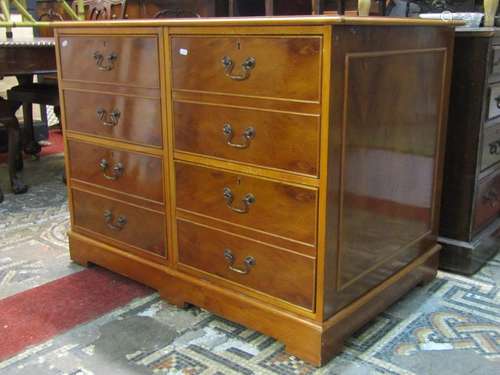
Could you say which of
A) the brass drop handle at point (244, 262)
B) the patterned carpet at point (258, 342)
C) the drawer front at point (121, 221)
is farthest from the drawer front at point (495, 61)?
the drawer front at point (121, 221)

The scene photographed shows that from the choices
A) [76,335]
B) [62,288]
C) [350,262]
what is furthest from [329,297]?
[62,288]

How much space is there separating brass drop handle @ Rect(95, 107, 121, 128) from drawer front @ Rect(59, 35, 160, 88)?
90 mm

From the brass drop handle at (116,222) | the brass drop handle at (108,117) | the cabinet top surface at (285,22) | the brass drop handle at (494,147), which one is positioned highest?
the cabinet top surface at (285,22)

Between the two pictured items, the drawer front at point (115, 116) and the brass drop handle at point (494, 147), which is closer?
the drawer front at point (115, 116)

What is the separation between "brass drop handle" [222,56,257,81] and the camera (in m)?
1.38

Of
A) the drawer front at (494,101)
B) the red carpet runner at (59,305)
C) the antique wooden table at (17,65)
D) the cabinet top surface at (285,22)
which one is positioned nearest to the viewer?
the cabinet top surface at (285,22)

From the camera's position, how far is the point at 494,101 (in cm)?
187

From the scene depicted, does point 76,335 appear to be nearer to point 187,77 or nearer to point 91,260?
point 91,260

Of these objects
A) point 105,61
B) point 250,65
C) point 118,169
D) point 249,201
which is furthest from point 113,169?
point 250,65

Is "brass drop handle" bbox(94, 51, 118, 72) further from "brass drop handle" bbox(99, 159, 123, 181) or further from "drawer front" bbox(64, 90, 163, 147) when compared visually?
"brass drop handle" bbox(99, 159, 123, 181)

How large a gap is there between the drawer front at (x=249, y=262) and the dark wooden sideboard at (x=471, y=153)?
773 mm

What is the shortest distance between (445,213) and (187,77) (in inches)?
39.7

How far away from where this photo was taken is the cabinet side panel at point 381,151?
52.4 inches

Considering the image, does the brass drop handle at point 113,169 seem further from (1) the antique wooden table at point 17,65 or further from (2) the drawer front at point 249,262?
(1) the antique wooden table at point 17,65
